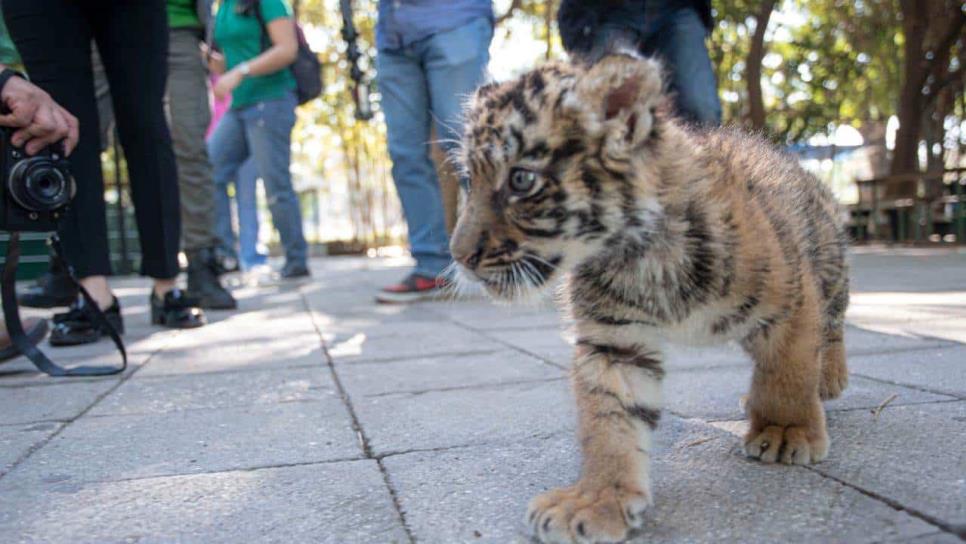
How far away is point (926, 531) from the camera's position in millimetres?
1582

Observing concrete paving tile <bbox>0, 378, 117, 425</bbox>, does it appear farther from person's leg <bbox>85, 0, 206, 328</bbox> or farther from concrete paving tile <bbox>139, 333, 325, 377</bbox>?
person's leg <bbox>85, 0, 206, 328</bbox>

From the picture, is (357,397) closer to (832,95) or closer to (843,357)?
(843,357)

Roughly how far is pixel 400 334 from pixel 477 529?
309cm

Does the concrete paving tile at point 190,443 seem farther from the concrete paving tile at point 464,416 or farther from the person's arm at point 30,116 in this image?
the person's arm at point 30,116

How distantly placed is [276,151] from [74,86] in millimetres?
3719

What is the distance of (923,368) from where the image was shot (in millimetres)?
3186

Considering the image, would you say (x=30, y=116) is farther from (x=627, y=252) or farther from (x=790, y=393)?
(x=790, y=393)

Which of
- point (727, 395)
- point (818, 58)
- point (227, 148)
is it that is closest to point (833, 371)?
point (727, 395)

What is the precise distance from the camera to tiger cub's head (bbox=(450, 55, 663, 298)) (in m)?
2.02

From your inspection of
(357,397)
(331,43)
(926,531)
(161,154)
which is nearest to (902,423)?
(926,531)

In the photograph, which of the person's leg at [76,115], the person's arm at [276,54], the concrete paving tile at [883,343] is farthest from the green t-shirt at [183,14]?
the concrete paving tile at [883,343]

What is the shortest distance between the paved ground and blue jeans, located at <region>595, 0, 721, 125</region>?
167 cm

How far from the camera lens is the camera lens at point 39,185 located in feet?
11.2

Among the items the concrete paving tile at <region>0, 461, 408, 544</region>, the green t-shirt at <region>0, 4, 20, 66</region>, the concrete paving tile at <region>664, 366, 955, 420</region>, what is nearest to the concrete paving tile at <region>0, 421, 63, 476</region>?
the concrete paving tile at <region>0, 461, 408, 544</region>
